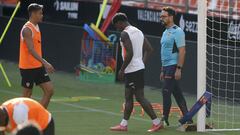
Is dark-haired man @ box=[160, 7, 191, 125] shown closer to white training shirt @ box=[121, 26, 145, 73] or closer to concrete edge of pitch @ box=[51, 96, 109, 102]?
white training shirt @ box=[121, 26, 145, 73]

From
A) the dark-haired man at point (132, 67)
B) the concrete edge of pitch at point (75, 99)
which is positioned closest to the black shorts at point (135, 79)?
the dark-haired man at point (132, 67)

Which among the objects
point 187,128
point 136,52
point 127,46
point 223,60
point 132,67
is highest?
point 127,46

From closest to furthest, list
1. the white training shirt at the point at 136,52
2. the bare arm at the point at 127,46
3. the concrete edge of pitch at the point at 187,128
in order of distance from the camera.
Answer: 1. the bare arm at the point at 127,46
2. the white training shirt at the point at 136,52
3. the concrete edge of pitch at the point at 187,128

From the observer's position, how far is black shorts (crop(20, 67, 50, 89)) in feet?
41.8

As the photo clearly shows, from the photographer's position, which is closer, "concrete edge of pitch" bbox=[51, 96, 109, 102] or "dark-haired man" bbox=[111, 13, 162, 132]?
"dark-haired man" bbox=[111, 13, 162, 132]

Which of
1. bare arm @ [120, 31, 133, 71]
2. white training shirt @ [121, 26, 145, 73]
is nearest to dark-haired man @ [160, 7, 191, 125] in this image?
white training shirt @ [121, 26, 145, 73]

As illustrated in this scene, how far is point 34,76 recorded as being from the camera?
1276 cm

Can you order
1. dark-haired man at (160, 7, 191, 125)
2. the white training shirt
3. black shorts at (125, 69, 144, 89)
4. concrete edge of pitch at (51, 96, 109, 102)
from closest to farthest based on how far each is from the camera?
1. the white training shirt
2. black shorts at (125, 69, 144, 89)
3. dark-haired man at (160, 7, 191, 125)
4. concrete edge of pitch at (51, 96, 109, 102)

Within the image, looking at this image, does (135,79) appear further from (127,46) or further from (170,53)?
(170,53)

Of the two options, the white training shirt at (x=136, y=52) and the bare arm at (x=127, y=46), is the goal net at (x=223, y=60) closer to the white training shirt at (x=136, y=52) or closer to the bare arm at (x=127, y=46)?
the white training shirt at (x=136, y=52)

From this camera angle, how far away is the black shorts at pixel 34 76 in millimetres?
12742

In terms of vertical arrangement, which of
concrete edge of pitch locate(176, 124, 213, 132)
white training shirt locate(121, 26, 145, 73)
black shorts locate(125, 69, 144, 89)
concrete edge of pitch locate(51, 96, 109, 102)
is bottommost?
concrete edge of pitch locate(51, 96, 109, 102)

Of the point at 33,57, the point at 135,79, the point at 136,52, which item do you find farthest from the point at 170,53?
the point at 33,57

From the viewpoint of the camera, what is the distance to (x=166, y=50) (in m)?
13.1
